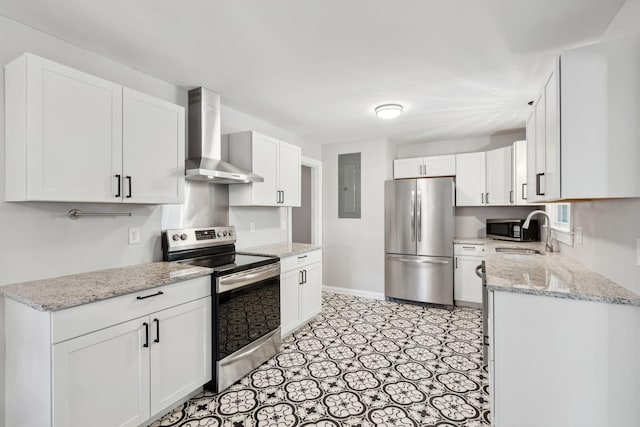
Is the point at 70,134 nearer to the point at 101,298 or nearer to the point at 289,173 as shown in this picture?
the point at 101,298

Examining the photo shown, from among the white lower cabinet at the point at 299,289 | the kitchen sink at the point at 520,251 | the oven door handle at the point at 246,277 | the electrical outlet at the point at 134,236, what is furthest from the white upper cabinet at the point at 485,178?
the electrical outlet at the point at 134,236

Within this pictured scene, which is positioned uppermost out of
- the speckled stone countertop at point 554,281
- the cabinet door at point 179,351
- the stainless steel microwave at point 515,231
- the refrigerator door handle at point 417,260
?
the stainless steel microwave at point 515,231

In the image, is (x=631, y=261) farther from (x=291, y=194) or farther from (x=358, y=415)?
(x=291, y=194)

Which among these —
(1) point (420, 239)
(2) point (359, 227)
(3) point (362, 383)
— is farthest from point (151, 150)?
(1) point (420, 239)

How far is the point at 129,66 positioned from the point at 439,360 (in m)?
3.50

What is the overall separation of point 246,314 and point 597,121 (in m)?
2.52

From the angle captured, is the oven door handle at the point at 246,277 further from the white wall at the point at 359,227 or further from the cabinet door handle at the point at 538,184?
the white wall at the point at 359,227

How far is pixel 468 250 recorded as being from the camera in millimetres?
4215

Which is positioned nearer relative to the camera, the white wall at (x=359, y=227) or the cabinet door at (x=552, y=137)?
the cabinet door at (x=552, y=137)

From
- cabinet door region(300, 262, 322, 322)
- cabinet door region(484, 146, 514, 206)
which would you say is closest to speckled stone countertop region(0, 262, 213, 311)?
cabinet door region(300, 262, 322, 322)

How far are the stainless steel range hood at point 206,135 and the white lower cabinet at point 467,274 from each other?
118 inches

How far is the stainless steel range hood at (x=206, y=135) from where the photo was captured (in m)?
2.79

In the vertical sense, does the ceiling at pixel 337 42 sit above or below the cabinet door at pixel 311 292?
above

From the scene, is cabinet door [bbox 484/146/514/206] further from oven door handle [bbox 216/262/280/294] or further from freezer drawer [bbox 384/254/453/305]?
oven door handle [bbox 216/262/280/294]
